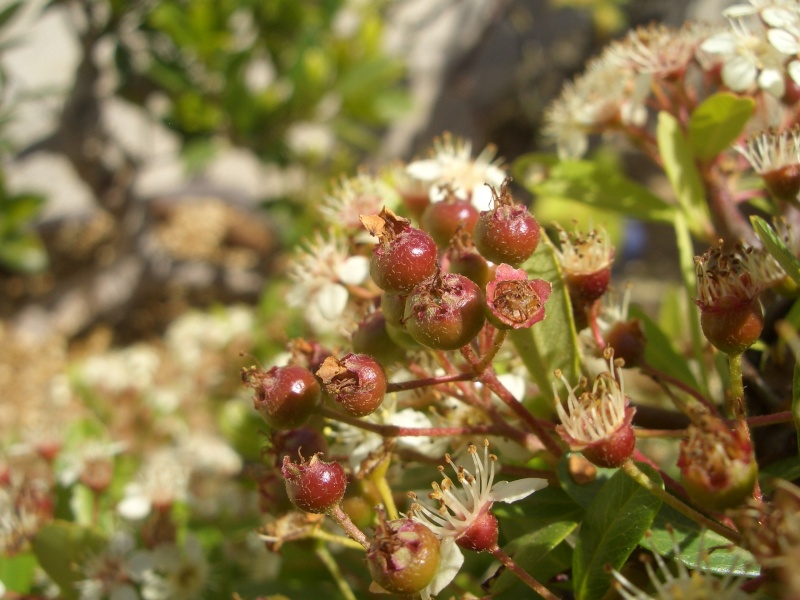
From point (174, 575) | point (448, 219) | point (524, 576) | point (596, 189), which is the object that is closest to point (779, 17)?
point (596, 189)

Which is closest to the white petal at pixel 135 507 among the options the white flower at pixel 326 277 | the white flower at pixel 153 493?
the white flower at pixel 153 493

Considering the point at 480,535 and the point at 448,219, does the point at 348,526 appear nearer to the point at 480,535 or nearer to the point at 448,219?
the point at 480,535

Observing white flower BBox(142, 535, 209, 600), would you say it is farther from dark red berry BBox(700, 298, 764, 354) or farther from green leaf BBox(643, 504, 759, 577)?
dark red berry BBox(700, 298, 764, 354)

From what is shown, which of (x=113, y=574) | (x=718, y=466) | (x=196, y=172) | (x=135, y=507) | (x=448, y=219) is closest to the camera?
(x=718, y=466)

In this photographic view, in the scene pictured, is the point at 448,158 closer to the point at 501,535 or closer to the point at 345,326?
the point at 345,326

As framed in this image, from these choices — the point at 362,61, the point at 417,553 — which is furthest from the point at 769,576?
the point at 362,61

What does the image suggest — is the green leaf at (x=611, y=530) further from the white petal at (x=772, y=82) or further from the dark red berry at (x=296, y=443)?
the white petal at (x=772, y=82)
